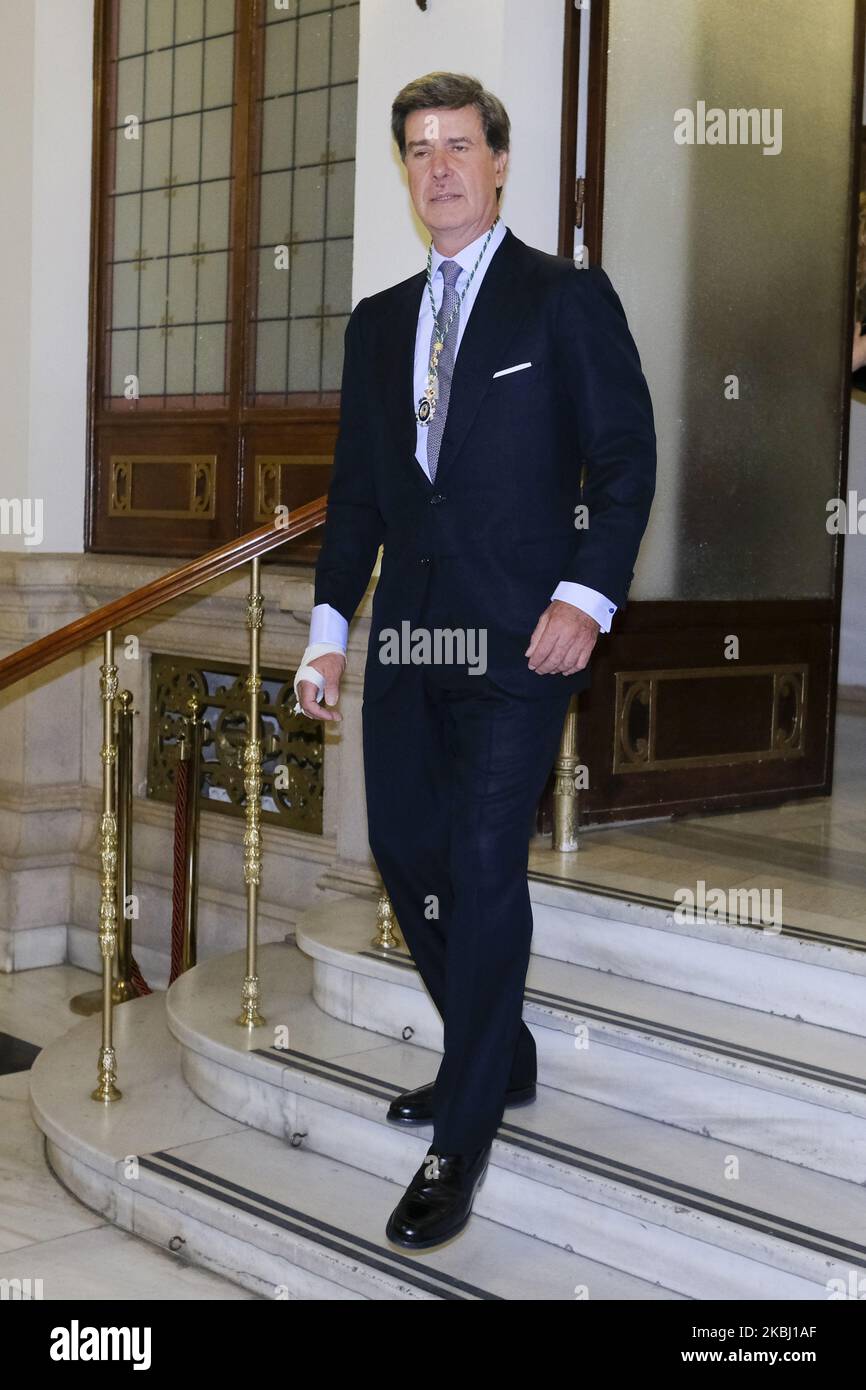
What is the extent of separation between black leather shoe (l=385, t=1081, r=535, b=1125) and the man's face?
1506 millimetres

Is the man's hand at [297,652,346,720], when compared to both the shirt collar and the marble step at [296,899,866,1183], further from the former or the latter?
the marble step at [296,899,866,1183]

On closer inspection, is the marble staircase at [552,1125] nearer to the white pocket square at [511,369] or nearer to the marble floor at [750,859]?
the marble floor at [750,859]

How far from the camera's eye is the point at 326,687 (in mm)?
2818

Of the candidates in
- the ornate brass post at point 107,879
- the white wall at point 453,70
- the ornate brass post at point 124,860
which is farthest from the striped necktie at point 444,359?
the ornate brass post at point 124,860

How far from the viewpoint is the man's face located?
2.58 metres

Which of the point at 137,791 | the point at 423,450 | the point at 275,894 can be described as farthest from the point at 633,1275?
the point at 137,791

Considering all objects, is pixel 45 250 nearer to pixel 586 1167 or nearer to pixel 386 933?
pixel 386 933

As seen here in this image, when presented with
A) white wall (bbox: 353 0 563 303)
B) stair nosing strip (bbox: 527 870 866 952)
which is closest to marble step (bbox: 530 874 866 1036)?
stair nosing strip (bbox: 527 870 866 952)

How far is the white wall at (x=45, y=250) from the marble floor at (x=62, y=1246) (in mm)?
2266

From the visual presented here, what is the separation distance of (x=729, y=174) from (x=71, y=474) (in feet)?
7.77

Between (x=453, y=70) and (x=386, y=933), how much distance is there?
2092 mm

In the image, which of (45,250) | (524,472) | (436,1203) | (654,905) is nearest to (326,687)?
(524,472)

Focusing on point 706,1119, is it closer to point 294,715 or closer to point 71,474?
point 294,715

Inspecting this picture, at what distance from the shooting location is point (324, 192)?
481 centimetres
